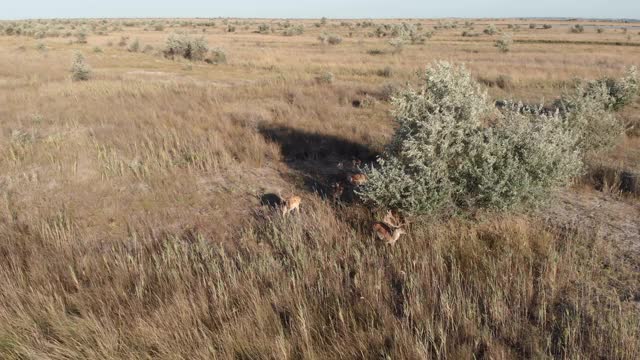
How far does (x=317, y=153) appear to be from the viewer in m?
8.36

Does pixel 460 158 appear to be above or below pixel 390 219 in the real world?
above

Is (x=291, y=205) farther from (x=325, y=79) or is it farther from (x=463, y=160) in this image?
(x=325, y=79)

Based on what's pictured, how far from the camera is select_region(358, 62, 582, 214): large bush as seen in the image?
4.84m

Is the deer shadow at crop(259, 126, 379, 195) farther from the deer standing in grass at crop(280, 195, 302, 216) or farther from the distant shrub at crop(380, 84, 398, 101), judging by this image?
the distant shrub at crop(380, 84, 398, 101)

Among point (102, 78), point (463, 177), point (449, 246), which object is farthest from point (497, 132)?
point (102, 78)

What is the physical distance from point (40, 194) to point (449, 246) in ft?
18.8

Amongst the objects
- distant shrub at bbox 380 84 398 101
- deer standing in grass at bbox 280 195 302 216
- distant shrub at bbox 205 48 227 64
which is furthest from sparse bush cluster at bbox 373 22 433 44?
deer standing in grass at bbox 280 195 302 216

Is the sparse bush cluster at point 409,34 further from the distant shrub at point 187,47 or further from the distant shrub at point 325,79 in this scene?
the distant shrub at point 325,79

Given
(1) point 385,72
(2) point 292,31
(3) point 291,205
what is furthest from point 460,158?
(2) point 292,31

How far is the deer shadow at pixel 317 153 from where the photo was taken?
715 cm

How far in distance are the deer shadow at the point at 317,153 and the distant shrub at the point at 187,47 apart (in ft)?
68.1

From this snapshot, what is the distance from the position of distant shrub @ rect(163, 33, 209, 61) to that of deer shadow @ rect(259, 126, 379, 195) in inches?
817

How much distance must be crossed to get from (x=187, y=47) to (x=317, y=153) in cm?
2324

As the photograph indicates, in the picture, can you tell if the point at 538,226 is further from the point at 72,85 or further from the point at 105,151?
the point at 72,85
